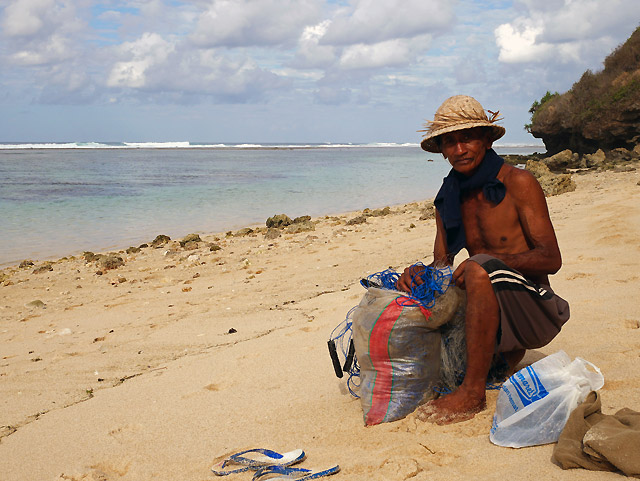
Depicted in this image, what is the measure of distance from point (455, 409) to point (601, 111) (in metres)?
24.3

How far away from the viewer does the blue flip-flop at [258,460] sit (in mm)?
2480

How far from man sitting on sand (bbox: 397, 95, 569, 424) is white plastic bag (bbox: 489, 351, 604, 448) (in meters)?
0.24

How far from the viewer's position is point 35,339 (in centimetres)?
548

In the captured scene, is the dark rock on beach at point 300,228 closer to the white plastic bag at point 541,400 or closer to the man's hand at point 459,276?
the man's hand at point 459,276

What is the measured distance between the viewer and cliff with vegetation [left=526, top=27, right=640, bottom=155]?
22.3 metres

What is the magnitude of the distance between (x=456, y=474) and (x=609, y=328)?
1911 mm

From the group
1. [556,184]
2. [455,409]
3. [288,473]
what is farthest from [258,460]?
[556,184]

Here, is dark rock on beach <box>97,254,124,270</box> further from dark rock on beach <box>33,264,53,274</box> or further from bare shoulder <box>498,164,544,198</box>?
bare shoulder <box>498,164,544,198</box>

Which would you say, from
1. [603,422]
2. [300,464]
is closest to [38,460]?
[300,464]

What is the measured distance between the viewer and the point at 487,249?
2975 millimetres

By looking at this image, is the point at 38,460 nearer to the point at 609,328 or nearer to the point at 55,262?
the point at 609,328

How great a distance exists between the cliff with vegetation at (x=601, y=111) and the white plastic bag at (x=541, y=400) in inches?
894

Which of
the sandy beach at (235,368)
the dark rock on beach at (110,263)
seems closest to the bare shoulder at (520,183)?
the sandy beach at (235,368)

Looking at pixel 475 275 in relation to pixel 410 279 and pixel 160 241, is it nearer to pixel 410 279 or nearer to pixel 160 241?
pixel 410 279
